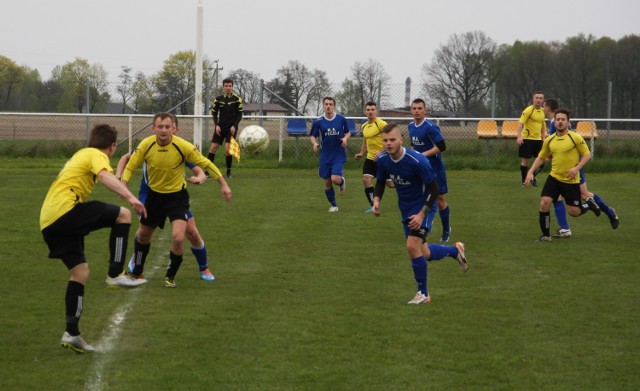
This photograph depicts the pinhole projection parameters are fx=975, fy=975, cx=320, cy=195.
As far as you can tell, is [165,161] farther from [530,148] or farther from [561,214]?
[530,148]

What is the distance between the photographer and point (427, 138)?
12.9 metres

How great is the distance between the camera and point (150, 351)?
23.0ft

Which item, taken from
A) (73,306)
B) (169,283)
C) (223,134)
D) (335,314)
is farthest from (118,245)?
(223,134)

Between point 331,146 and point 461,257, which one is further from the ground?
point 331,146

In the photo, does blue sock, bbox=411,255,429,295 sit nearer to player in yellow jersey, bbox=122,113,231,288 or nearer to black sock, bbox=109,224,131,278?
player in yellow jersey, bbox=122,113,231,288

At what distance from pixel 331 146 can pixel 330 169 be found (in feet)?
1.38

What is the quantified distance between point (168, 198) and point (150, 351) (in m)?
2.59

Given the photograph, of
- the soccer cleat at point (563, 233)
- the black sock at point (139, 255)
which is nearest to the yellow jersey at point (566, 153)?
the soccer cleat at point (563, 233)

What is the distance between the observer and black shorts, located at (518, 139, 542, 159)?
1944cm

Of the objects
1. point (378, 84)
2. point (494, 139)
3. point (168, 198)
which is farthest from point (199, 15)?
point (168, 198)

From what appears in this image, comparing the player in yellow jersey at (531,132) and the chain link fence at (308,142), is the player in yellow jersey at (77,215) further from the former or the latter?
the chain link fence at (308,142)

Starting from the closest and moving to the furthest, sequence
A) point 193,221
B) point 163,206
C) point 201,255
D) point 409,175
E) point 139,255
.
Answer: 1. point 409,175
2. point 163,206
3. point 139,255
4. point 193,221
5. point 201,255

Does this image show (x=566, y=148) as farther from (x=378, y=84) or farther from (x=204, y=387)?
→ (x=378, y=84)

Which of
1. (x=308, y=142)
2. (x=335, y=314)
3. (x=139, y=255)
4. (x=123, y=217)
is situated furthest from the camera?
(x=308, y=142)
